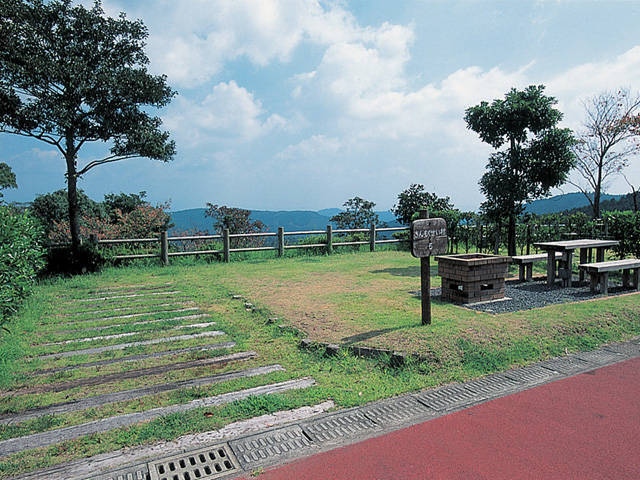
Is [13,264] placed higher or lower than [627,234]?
lower

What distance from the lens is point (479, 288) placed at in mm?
6500

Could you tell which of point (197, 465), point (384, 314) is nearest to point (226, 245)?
point (384, 314)

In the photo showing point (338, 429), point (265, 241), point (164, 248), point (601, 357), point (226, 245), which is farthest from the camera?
point (265, 241)

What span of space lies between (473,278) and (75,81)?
9.05 m

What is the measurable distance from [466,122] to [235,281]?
259 inches

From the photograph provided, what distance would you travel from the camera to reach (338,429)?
2.98 metres

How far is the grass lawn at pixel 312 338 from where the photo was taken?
3.16 meters

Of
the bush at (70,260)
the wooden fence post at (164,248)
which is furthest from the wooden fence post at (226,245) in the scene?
the bush at (70,260)

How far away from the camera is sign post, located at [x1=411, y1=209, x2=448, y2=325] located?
16.0 feet

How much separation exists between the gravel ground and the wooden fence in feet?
21.9

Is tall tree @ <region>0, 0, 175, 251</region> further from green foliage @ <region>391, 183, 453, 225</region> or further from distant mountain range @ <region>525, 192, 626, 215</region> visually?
distant mountain range @ <region>525, 192, 626, 215</region>

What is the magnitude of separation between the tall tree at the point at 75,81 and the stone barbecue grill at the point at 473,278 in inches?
301

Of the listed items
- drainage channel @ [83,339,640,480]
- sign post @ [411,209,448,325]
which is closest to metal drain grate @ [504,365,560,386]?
drainage channel @ [83,339,640,480]

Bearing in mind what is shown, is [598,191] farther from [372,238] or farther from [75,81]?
[75,81]
